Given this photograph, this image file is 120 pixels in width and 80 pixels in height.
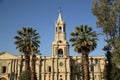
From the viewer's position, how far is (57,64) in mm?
67312

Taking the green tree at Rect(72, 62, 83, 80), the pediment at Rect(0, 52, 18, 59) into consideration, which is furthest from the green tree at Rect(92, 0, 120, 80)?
the pediment at Rect(0, 52, 18, 59)

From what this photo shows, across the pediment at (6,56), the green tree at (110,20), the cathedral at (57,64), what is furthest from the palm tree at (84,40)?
the pediment at (6,56)

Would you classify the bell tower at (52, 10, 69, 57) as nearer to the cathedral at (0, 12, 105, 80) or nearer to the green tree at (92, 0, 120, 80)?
the cathedral at (0, 12, 105, 80)

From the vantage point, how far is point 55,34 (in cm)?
6731

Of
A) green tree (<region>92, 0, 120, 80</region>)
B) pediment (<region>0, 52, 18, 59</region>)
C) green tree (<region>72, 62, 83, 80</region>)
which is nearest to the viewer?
green tree (<region>92, 0, 120, 80</region>)

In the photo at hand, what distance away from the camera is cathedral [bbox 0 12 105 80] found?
66.5m

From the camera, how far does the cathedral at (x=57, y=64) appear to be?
6650cm

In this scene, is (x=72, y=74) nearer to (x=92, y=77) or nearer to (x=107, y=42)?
(x=92, y=77)

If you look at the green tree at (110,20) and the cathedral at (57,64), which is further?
the cathedral at (57,64)

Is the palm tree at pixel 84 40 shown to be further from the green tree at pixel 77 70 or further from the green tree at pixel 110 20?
the green tree at pixel 77 70

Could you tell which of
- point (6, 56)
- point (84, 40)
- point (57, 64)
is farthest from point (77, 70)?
point (84, 40)

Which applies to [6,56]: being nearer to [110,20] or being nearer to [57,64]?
[57,64]

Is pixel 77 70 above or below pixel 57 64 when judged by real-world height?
below

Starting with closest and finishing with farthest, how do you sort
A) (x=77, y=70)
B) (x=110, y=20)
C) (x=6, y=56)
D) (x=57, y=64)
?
(x=110, y=20) < (x=77, y=70) < (x=57, y=64) < (x=6, y=56)
